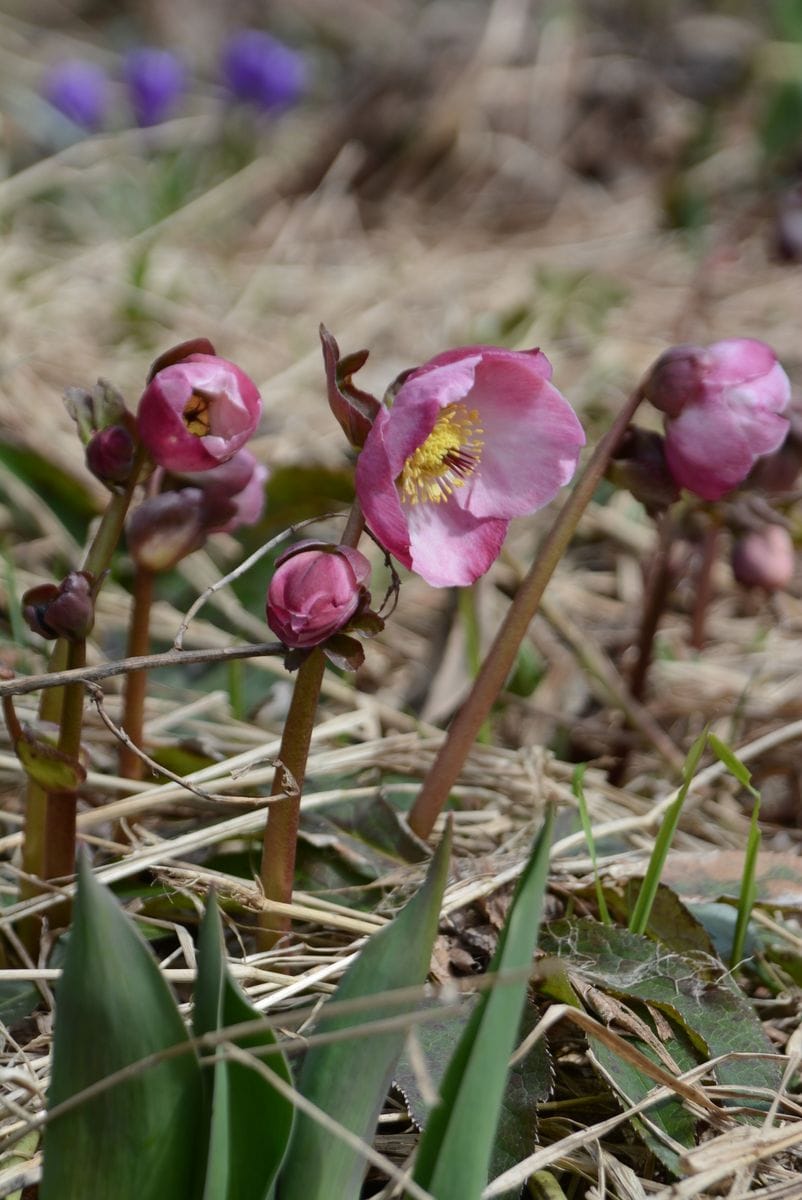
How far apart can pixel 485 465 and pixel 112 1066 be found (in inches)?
25.5

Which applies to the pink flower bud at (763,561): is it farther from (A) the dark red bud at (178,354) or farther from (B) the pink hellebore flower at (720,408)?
(A) the dark red bud at (178,354)

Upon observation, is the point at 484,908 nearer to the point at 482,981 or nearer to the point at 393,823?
the point at 393,823

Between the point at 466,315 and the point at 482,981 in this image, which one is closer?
the point at 482,981

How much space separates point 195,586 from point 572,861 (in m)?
0.93

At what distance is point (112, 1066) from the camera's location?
2.63ft

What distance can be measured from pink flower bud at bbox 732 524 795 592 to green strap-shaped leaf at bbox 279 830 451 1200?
3.56 feet

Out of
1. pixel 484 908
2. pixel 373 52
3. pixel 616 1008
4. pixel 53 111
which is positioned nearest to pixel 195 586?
pixel 484 908

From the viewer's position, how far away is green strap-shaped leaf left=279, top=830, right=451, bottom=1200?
0.84 m

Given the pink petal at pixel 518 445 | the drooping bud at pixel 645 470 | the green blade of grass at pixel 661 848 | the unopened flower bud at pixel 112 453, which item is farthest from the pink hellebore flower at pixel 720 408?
the unopened flower bud at pixel 112 453

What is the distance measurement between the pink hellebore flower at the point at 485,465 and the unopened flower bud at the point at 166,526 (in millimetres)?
224

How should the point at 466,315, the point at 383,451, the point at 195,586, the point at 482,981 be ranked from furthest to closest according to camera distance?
the point at 466,315 → the point at 195,586 → the point at 383,451 → the point at 482,981

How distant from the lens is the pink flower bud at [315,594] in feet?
3.26

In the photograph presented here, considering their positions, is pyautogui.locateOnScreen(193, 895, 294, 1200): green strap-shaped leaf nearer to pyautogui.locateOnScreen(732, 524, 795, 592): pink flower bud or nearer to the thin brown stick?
the thin brown stick

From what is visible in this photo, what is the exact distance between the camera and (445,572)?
113cm
